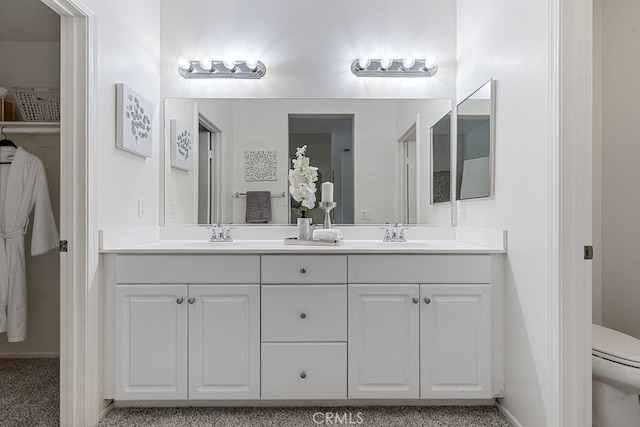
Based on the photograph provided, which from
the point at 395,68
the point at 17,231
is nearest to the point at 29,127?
the point at 17,231

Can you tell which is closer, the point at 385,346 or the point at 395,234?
the point at 385,346

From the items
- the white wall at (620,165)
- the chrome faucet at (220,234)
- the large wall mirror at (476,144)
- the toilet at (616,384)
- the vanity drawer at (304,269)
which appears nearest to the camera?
the toilet at (616,384)

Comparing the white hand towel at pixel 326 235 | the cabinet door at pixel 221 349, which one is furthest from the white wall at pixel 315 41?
the cabinet door at pixel 221 349

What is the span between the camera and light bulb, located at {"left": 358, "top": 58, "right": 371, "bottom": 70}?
2.36 meters

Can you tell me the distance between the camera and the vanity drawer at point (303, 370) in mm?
1756

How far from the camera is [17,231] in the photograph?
2.13 metres

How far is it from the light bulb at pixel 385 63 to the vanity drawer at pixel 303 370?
1.76m

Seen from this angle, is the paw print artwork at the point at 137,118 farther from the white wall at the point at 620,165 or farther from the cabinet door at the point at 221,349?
the white wall at the point at 620,165

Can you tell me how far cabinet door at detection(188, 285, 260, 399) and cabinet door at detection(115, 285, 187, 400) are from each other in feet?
0.18

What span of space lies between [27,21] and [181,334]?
214 centimetres

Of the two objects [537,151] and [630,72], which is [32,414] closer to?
[537,151]

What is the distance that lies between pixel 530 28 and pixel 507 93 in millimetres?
298

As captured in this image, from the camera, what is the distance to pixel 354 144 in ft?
7.89

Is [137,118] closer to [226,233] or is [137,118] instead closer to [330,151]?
[226,233]
